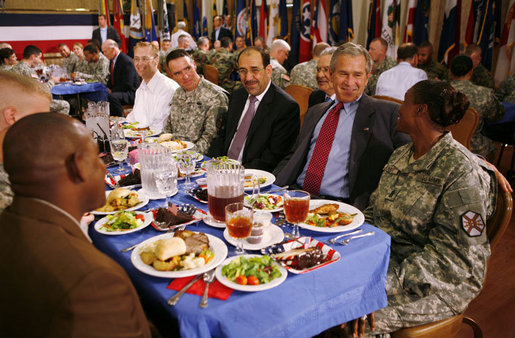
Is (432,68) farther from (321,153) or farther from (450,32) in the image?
(321,153)

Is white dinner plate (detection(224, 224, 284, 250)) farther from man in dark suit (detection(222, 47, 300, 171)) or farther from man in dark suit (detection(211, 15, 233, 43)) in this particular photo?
man in dark suit (detection(211, 15, 233, 43))

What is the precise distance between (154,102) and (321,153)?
2.13 m

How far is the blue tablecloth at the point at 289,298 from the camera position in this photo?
1.10 m

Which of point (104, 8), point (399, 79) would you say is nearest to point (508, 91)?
point (399, 79)

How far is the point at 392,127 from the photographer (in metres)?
2.32

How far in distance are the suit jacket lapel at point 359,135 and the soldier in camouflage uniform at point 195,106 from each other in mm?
1306

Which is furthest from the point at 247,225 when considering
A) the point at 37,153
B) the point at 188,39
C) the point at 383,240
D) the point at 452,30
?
the point at 188,39

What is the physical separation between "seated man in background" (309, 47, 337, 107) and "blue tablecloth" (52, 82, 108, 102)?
4490 mm

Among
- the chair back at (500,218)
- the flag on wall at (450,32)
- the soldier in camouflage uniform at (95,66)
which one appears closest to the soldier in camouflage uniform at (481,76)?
the flag on wall at (450,32)

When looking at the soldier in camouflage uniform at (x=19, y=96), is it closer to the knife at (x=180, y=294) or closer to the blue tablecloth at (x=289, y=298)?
the blue tablecloth at (x=289, y=298)

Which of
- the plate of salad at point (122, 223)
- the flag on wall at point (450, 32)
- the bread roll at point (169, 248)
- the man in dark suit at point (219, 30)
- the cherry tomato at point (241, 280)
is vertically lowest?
the cherry tomato at point (241, 280)

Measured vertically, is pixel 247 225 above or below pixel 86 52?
below

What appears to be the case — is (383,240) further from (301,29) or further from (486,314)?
(301,29)

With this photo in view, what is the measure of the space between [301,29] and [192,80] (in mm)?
5311
